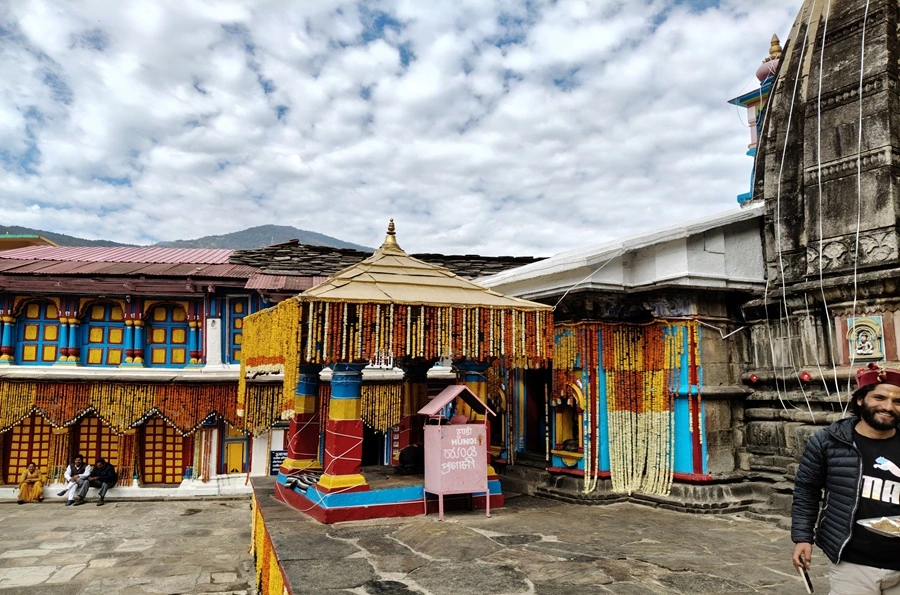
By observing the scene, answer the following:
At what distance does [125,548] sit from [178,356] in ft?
24.8

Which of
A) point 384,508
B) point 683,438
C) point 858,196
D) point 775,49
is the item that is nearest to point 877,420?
point 384,508

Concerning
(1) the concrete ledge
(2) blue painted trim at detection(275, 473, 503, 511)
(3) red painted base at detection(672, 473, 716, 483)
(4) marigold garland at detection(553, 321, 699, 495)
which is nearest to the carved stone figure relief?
→ (4) marigold garland at detection(553, 321, 699, 495)

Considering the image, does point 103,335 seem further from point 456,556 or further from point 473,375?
point 456,556

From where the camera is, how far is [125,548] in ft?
38.0

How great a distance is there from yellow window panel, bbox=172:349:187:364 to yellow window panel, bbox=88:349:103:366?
6.64 feet

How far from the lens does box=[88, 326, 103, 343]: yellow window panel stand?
18109 mm

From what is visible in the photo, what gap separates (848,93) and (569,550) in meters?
7.83

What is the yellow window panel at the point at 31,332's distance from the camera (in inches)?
702

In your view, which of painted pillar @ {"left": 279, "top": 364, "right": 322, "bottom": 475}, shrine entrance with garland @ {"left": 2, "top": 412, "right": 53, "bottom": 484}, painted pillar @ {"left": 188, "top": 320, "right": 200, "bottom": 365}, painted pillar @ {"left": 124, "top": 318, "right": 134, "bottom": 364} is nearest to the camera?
painted pillar @ {"left": 279, "top": 364, "right": 322, "bottom": 475}

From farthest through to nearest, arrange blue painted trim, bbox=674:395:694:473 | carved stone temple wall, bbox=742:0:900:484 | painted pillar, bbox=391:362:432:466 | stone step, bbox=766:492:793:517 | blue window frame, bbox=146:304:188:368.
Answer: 1. blue window frame, bbox=146:304:188:368
2. painted pillar, bbox=391:362:432:466
3. blue painted trim, bbox=674:395:694:473
4. stone step, bbox=766:492:793:517
5. carved stone temple wall, bbox=742:0:900:484

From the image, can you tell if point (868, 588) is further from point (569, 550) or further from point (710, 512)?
point (710, 512)

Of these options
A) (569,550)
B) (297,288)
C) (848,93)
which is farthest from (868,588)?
(297,288)

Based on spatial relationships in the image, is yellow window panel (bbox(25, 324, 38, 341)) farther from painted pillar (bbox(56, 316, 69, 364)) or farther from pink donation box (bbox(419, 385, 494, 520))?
pink donation box (bbox(419, 385, 494, 520))

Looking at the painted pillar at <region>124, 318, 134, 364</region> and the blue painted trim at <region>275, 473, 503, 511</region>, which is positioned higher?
the painted pillar at <region>124, 318, 134, 364</region>
